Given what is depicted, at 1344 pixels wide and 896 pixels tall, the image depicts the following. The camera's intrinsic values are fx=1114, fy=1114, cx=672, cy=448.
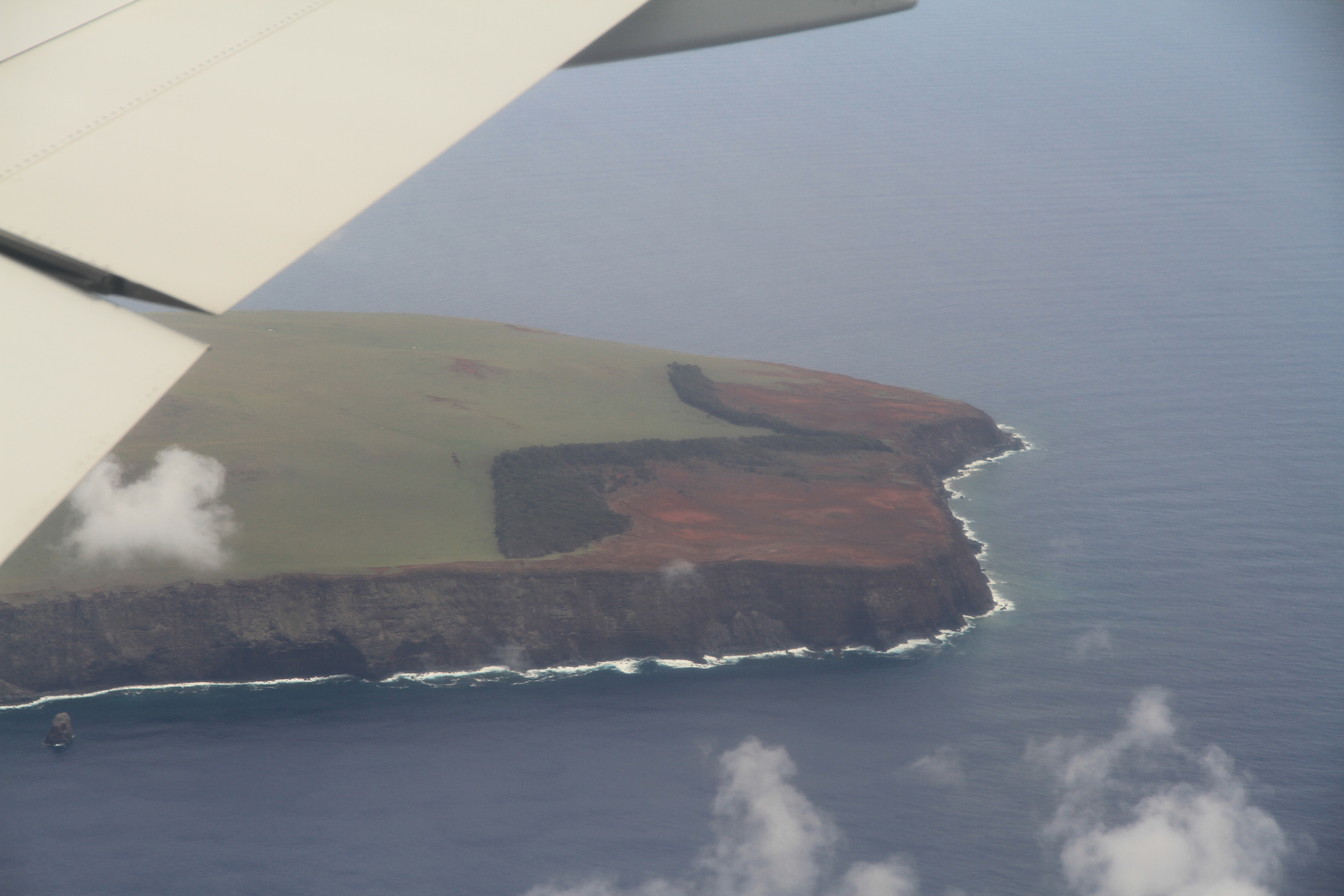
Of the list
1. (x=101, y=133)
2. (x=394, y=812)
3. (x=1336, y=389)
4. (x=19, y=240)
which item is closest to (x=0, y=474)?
(x=19, y=240)

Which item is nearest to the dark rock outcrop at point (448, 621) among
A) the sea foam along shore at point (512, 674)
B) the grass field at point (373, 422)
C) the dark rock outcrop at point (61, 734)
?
the sea foam along shore at point (512, 674)

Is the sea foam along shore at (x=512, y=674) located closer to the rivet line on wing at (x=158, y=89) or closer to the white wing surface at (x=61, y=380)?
the rivet line on wing at (x=158, y=89)

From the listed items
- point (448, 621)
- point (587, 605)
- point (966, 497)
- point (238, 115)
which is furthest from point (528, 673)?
point (238, 115)

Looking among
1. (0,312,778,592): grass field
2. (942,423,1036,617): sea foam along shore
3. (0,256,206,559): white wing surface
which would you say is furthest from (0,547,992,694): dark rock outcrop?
(0,256,206,559): white wing surface

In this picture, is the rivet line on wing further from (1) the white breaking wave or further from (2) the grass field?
(1) the white breaking wave

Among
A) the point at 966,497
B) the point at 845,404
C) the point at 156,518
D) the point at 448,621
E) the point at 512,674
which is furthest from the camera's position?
the point at 845,404

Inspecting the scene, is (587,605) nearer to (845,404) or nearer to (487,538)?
(487,538)
